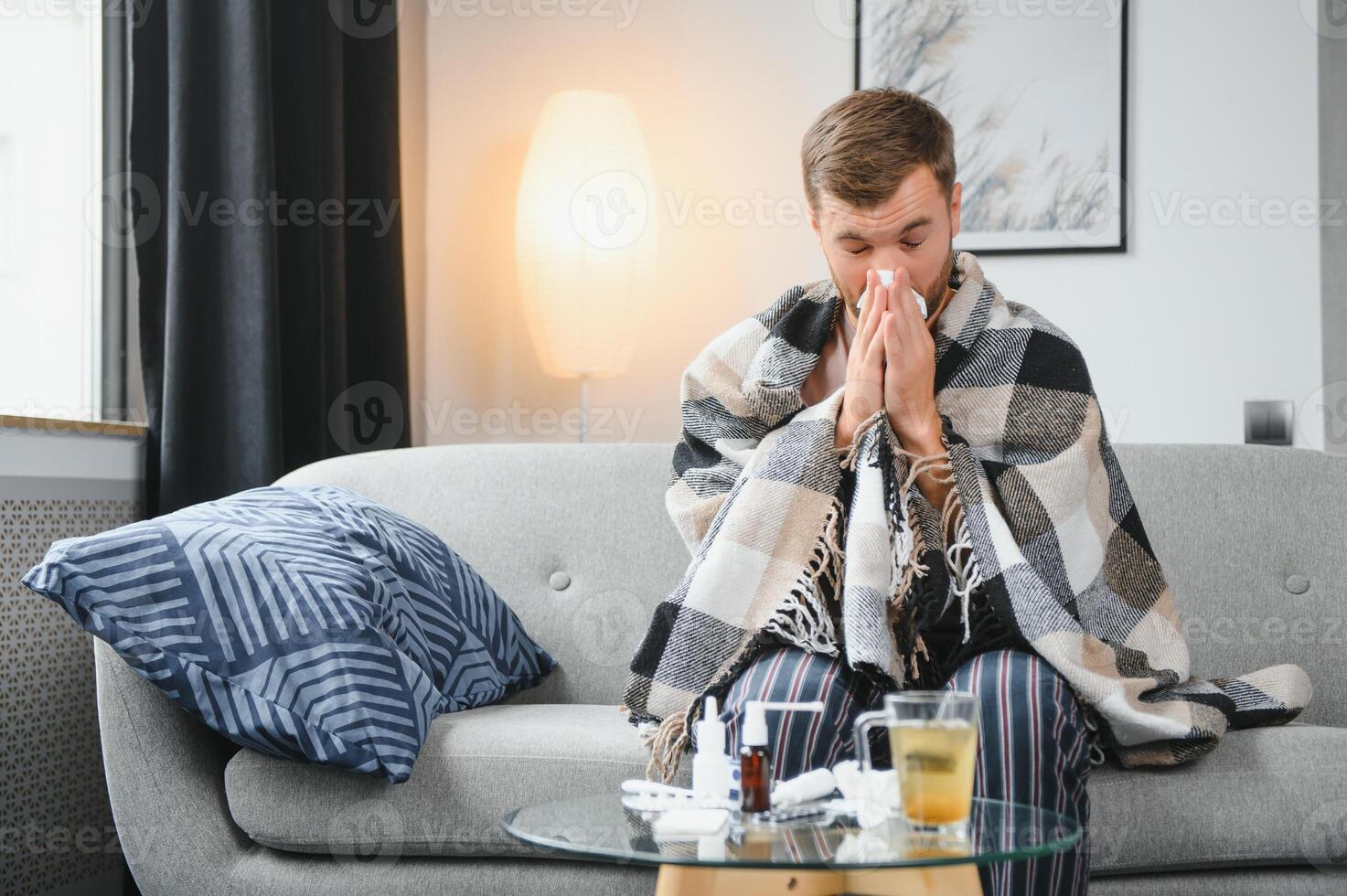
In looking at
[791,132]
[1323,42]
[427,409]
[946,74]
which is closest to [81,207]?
[427,409]

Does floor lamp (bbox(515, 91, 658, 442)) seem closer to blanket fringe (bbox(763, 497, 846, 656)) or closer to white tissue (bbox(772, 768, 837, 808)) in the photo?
blanket fringe (bbox(763, 497, 846, 656))

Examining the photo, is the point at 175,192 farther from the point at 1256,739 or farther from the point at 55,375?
the point at 1256,739

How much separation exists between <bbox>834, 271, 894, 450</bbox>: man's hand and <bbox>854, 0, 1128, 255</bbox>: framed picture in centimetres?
117

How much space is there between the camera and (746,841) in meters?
0.84

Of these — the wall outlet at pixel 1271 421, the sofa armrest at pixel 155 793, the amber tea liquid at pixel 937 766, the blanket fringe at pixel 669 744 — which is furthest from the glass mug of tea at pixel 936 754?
the wall outlet at pixel 1271 421

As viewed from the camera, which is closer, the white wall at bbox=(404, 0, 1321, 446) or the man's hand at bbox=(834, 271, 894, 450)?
the man's hand at bbox=(834, 271, 894, 450)

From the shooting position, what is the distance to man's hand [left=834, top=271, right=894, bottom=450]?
4.54 feet

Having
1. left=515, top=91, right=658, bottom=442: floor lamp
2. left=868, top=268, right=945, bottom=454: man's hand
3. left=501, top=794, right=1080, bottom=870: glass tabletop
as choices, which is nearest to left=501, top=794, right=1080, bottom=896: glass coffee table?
left=501, top=794, right=1080, bottom=870: glass tabletop

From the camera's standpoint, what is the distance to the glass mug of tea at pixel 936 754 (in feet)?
2.75

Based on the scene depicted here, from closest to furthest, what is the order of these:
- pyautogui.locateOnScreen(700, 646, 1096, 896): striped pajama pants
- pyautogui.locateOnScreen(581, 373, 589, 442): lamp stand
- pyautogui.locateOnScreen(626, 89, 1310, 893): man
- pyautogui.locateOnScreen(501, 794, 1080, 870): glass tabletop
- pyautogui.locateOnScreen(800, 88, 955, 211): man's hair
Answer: pyautogui.locateOnScreen(501, 794, 1080, 870): glass tabletop < pyautogui.locateOnScreen(700, 646, 1096, 896): striped pajama pants < pyautogui.locateOnScreen(626, 89, 1310, 893): man < pyautogui.locateOnScreen(800, 88, 955, 211): man's hair < pyautogui.locateOnScreen(581, 373, 589, 442): lamp stand

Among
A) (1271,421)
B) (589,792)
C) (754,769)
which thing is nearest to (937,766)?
(754,769)

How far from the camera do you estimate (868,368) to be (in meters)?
1.39

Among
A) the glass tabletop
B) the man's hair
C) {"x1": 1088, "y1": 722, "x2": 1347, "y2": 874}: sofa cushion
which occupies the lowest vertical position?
{"x1": 1088, "y1": 722, "x2": 1347, "y2": 874}: sofa cushion

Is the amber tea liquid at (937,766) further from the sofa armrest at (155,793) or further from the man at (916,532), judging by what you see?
the sofa armrest at (155,793)
